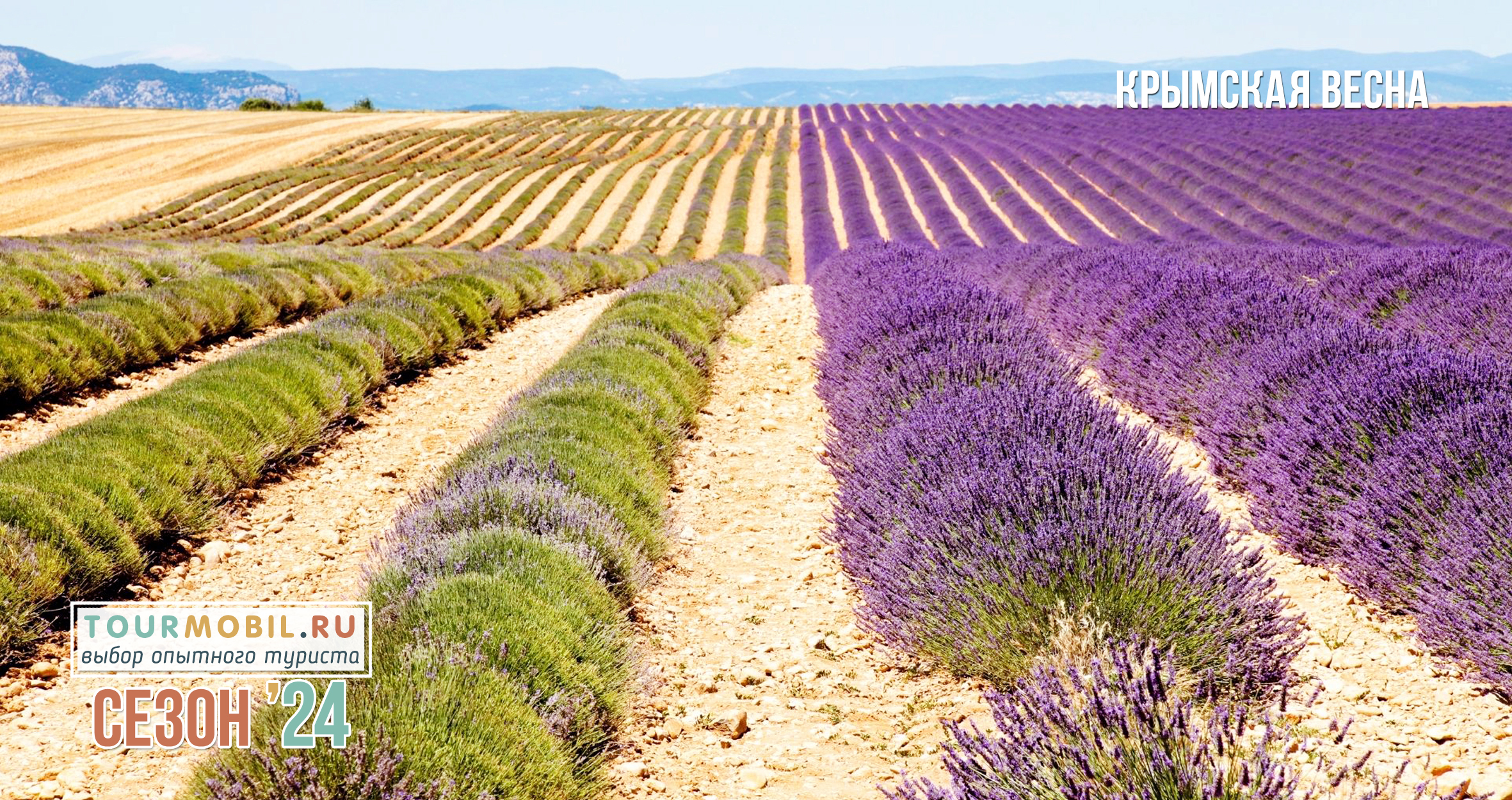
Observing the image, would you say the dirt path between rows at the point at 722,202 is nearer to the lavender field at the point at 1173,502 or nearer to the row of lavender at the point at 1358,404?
the row of lavender at the point at 1358,404

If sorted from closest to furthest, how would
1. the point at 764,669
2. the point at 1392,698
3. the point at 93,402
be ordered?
the point at 1392,698, the point at 764,669, the point at 93,402

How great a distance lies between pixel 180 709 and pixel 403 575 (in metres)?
0.82

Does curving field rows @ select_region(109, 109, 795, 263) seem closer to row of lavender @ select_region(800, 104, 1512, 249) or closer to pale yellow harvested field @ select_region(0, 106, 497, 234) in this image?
pale yellow harvested field @ select_region(0, 106, 497, 234)

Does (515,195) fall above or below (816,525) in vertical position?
above

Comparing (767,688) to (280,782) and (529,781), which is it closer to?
(529,781)

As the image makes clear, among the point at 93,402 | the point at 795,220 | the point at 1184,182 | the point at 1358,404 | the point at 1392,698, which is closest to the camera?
the point at 1392,698

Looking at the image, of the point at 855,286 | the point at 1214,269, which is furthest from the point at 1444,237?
the point at 855,286

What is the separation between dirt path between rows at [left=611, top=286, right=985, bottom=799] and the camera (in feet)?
10.6

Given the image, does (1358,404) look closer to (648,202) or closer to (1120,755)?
(1120,755)

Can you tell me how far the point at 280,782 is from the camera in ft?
8.24

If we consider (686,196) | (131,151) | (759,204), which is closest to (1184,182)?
(759,204)

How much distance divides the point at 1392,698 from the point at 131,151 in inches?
1859

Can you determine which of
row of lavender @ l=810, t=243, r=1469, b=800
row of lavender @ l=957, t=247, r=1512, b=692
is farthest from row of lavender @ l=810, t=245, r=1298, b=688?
row of lavender @ l=957, t=247, r=1512, b=692

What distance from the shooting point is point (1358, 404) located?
15.8 feet
